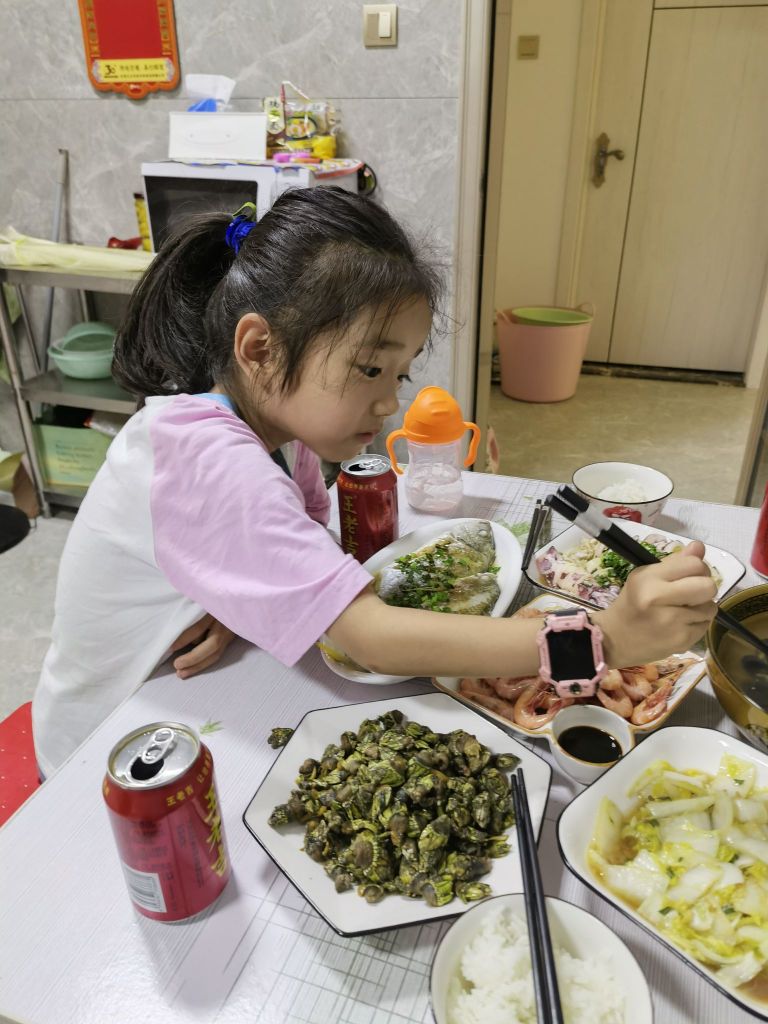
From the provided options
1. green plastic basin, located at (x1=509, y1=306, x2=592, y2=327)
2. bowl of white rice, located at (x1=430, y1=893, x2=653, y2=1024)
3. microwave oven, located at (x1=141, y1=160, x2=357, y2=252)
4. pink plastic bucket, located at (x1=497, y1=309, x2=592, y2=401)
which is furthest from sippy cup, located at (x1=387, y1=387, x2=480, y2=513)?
green plastic basin, located at (x1=509, y1=306, x2=592, y2=327)

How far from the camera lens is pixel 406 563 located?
3.54ft

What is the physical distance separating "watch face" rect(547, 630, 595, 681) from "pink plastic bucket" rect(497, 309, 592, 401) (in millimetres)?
3198

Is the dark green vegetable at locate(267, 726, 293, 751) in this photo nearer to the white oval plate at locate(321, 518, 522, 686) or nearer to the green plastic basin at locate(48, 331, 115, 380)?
the white oval plate at locate(321, 518, 522, 686)

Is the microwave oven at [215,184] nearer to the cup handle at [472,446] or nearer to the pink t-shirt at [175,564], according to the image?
the cup handle at [472,446]

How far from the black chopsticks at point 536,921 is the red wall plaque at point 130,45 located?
8.44 ft

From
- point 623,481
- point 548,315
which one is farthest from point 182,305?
point 548,315

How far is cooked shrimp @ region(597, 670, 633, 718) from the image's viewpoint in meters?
0.86

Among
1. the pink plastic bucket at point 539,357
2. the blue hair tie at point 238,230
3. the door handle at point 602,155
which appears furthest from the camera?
the door handle at point 602,155

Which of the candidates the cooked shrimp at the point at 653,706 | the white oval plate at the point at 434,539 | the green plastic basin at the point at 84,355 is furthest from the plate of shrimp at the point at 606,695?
the green plastic basin at the point at 84,355

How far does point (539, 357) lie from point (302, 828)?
3.45 meters

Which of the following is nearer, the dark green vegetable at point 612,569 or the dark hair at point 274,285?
the dark hair at point 274,285

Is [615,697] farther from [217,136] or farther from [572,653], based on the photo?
[217,136]

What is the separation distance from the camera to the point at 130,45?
2457mm

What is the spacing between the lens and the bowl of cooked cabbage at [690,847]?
590mm
